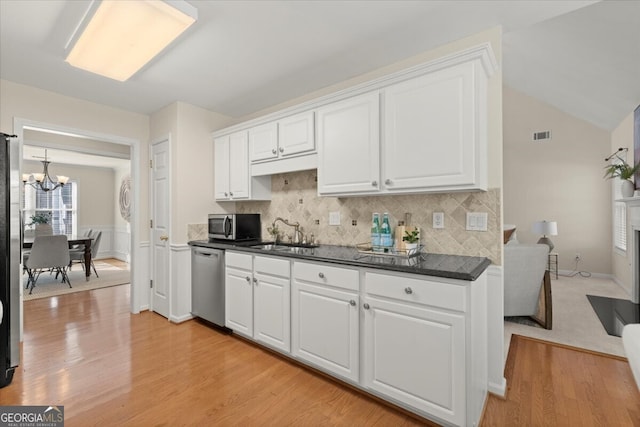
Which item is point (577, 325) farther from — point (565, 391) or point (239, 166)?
point (239, 166)

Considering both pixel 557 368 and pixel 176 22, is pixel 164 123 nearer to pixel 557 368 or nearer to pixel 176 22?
pixel 176 22

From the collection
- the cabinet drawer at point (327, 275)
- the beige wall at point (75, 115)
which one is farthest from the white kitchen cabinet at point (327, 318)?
the beige wall at point (75, 115)

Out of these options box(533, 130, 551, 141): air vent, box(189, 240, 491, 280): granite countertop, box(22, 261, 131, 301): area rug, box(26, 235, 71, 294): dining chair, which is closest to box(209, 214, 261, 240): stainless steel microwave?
box(189, 240, 491, 280): granite countertop

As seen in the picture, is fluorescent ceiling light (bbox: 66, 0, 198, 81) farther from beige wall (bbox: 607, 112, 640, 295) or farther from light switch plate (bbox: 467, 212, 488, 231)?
beige wall (bbox: 607, 112, 640, 295)

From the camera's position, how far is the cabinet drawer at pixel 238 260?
9.00 feet

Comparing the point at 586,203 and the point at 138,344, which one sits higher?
the point at 586,203

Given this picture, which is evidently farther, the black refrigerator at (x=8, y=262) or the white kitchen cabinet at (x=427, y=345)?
the black refrigerator at (x=8, y=262)

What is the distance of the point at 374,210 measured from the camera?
265 centimetres

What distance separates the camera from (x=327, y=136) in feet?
8.36

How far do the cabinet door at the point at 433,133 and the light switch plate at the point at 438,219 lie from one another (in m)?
0.36

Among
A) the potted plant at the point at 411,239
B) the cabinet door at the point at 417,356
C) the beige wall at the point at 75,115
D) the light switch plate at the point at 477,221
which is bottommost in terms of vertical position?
the cabinet door at the point at 417,356

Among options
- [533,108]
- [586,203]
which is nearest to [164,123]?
[533,108]

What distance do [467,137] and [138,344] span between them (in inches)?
128

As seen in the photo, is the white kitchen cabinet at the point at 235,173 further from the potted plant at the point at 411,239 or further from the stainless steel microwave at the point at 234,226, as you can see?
the potted plant at the point at 411,239
